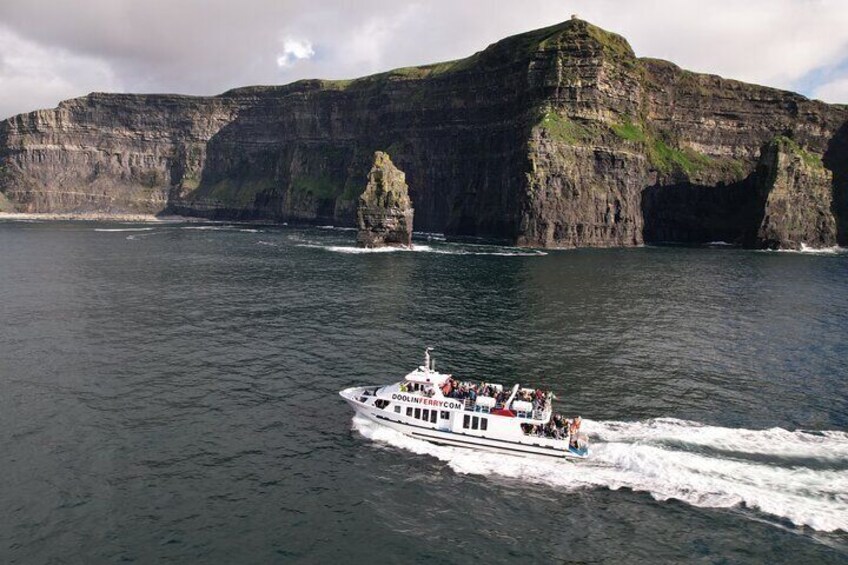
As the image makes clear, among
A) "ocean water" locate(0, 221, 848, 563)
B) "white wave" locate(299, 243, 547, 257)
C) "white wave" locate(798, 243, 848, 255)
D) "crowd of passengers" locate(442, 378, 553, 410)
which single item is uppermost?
"white wave" locate(798, 243, 848, 255)

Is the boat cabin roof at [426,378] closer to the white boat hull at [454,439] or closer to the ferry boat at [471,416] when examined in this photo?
the ferry boat at [471,416]

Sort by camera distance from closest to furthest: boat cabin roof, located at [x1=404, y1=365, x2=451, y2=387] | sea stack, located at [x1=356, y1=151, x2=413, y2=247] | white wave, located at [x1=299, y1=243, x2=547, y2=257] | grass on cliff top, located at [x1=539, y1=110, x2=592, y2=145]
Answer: boat cabin roof, located at [x1=404, y1=365, x2=451, y2=387], white wave, located at [x1=299, y1=243, x2=547, y2=257], sea stack, located at [x1=356, y1=151, x2=413, y2=247], grass on cliff top, located at [x1=539, y1=110, x2=592, y2=145]

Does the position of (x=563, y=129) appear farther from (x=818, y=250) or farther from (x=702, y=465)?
(x=702, y=465)

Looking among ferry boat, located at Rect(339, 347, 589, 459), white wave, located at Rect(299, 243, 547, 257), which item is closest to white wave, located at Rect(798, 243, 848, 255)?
white wave, located at Rect(299, 243, 547, 257)

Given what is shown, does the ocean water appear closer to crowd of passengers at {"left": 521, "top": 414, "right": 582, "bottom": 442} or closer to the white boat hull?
the white boat hull

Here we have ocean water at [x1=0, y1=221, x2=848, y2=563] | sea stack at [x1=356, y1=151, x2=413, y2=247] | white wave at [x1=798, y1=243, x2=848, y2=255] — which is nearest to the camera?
ocean water at [x1=0, y1=221, x2=848, y2=563]

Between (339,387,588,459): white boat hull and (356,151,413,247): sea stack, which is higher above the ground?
(356,151,413,247): sea stack

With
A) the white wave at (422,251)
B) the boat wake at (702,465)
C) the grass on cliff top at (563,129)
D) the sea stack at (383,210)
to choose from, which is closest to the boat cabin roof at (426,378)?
the boat wake at (702,465)

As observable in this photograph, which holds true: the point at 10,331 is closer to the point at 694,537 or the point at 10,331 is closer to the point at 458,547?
the point at 458,547

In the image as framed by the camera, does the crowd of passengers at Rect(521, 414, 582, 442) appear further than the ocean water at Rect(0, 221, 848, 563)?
Yes
